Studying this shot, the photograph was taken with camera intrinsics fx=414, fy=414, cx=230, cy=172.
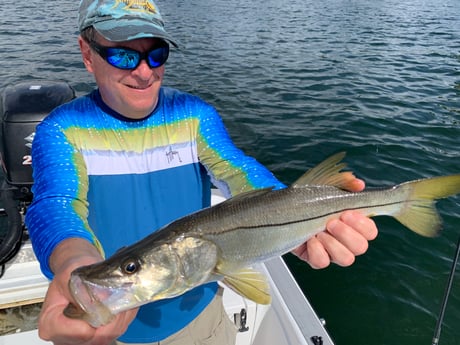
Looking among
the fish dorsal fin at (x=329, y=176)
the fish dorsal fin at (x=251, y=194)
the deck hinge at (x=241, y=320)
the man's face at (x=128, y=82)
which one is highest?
the man's face at (x=128, y=82)

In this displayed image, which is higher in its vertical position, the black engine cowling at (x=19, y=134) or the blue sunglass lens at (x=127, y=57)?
the blue sunglass lens at (x=127, y=57)

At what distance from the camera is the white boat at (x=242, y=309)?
3352mm

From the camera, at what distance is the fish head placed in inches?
59.9

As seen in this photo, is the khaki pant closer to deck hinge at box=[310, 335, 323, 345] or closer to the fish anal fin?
deck hinge at box=[310, 335, 323, 345]

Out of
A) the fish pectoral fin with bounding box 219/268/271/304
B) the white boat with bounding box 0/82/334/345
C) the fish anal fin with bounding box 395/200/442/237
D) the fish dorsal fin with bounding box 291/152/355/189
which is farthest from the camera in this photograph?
the white boat with bounding box 0/82/334/345

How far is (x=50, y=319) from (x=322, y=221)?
4.47 ft

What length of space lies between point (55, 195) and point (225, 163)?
40.2 inches

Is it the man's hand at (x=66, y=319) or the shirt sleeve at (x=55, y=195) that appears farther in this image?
the shirt sleeve at (x=55, y=195)

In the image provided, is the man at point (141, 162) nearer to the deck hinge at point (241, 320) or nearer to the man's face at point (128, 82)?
the man's face at point (128, 82)

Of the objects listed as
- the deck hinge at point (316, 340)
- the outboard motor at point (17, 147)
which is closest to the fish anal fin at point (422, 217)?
the deck hinge at point (316, 340)

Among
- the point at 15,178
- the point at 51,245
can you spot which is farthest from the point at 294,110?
the point at 51,245

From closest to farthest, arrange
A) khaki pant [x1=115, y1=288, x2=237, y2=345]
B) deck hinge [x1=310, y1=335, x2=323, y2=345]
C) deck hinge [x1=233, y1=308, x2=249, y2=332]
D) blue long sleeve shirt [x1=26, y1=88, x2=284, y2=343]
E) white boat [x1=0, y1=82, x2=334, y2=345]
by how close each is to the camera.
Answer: blue long sleeve shirt [x1=26, y1=88, x2=284, y2=343] → khaki pant [x1=115, y1=288, x2=237, y2=345] → deck hinge [x1=310, y1=335, x2=323, y2=345] → white boat [x1=0, y1=82, x2=334, y2=345] → deck hinge [x1=233, y1=308, x2=249, y2=332]

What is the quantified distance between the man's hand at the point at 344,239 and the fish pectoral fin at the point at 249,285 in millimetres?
333

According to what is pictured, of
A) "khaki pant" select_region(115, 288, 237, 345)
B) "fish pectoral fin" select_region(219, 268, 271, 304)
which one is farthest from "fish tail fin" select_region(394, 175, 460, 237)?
"khaki pant" select_region(115, 288, 237, 345)
